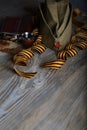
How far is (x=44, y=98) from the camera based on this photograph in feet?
2.44

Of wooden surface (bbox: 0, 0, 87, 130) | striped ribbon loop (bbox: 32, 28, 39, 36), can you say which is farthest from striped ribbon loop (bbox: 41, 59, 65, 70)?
striped ribbon loop (bbox: 32, 28, 39, 36)

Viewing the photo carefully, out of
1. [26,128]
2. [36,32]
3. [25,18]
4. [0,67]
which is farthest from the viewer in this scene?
[25,18]

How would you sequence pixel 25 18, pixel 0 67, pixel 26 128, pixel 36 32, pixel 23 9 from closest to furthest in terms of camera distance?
pixel 26 128
pixel 0 67
pixel 36 32
pixel 25 18
pixel 23 9

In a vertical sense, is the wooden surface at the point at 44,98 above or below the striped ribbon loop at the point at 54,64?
below

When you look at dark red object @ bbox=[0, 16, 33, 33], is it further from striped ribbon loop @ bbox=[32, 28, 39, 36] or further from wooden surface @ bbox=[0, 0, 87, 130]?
wooden surface @ bbox=[0, 0, 87, 130]

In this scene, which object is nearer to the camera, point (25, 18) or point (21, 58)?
point (21, 58)

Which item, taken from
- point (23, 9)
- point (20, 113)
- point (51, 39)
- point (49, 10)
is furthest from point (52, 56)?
point (23, 9)

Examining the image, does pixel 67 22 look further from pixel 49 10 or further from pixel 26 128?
pixel 26 128

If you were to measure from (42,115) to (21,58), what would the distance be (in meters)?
0.22

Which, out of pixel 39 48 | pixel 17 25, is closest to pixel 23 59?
pixel 39 48

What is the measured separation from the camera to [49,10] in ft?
3.01

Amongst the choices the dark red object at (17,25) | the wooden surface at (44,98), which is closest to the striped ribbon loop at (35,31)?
the dark red object at (17,25)

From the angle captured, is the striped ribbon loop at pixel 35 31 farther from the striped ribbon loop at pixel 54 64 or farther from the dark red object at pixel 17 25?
the striped ribbon loop at pixel 54 64

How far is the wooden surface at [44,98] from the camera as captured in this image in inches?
27.0
